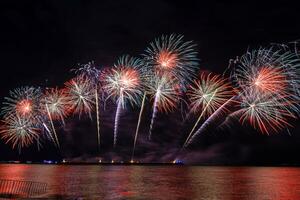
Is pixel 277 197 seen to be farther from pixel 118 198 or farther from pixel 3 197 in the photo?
pixel 3 197

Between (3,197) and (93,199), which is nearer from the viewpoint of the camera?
(3,197)

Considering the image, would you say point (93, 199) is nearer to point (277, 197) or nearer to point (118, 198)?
point (118, 198)

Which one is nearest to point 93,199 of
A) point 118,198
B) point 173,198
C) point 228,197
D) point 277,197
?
point 118,198

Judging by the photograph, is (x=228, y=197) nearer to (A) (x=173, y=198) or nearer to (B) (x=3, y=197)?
(A) (x=173, y=198)

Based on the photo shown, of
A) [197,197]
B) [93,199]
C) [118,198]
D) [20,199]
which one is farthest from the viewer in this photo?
[197,197]

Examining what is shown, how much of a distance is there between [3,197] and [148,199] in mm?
20185

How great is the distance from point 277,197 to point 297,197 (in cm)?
267

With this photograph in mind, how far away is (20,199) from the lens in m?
35.4

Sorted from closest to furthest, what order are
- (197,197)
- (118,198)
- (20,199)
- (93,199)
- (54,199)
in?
(20,199) < (54,199) < (93,199) < (118,198) < (197,197)

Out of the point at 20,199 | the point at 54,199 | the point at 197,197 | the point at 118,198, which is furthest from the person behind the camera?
the point at 197,197

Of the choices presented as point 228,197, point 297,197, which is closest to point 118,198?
point 228,197

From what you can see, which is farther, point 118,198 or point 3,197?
point 118,198

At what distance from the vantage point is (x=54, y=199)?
1542 inches

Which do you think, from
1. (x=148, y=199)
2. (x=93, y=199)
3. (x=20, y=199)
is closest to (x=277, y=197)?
(x=148, y=199)
